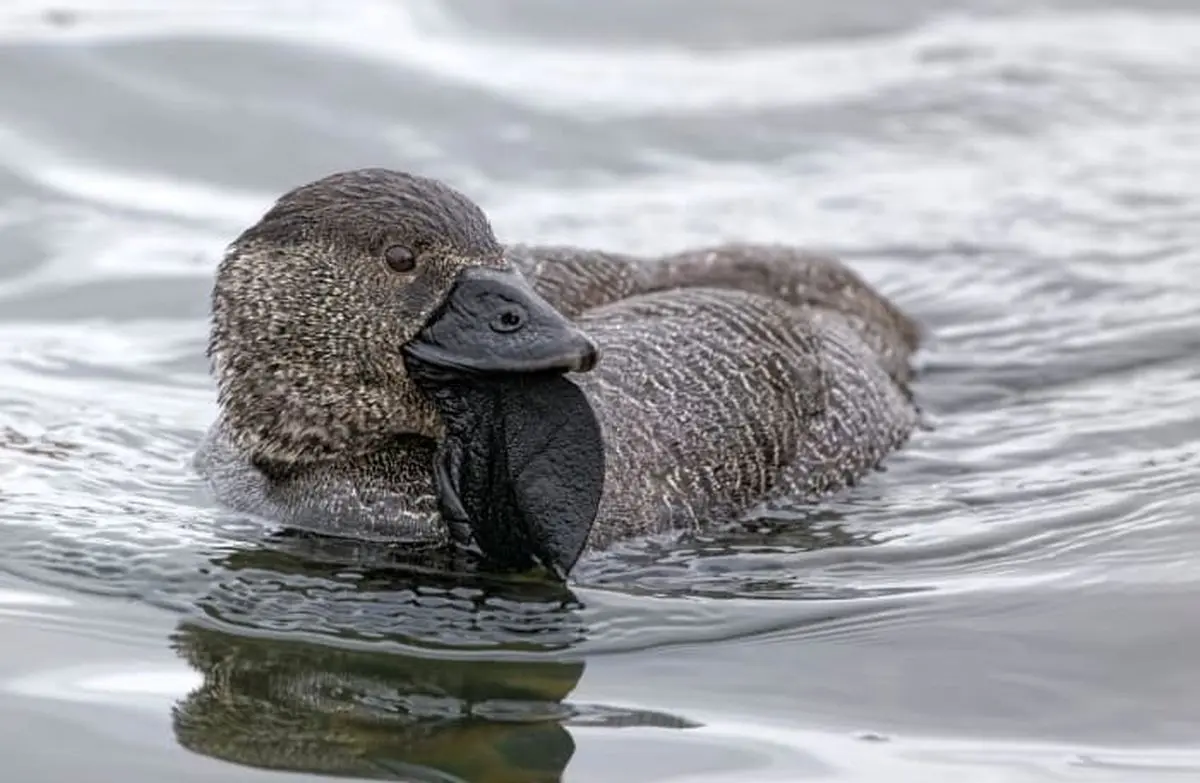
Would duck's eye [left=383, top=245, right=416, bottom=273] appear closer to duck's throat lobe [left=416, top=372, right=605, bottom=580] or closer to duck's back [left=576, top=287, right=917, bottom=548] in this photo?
duck's throat lobe [left=416, top=372, right=605, bottom=580]

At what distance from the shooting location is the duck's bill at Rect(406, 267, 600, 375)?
7043 mm

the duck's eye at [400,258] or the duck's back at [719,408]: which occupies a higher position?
the duck's eye at [400,258]

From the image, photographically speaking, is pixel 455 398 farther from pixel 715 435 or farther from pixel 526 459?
pixel 715 435

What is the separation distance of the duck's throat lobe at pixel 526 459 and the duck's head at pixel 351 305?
0.13m

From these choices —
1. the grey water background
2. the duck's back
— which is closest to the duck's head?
the grey water background

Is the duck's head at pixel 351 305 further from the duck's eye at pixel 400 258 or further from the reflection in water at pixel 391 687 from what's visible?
the reflection in water at pixel 391 687

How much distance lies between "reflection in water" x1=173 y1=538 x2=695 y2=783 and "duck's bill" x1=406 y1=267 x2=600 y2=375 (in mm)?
736

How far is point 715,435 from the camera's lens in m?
8.20

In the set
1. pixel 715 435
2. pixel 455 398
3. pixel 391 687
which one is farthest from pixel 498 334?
pixel 715 435

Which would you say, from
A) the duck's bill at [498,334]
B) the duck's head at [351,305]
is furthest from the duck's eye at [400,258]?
the duck's bill at [498,334]

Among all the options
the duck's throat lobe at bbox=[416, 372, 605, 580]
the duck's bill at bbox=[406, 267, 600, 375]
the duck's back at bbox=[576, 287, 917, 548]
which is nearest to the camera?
the duck's bill at bbox=[406, 267, 600, 375]

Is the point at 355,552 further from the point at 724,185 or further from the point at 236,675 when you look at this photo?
the point at 724,185

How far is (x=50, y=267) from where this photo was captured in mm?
11266

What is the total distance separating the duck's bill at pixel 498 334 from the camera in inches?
277
